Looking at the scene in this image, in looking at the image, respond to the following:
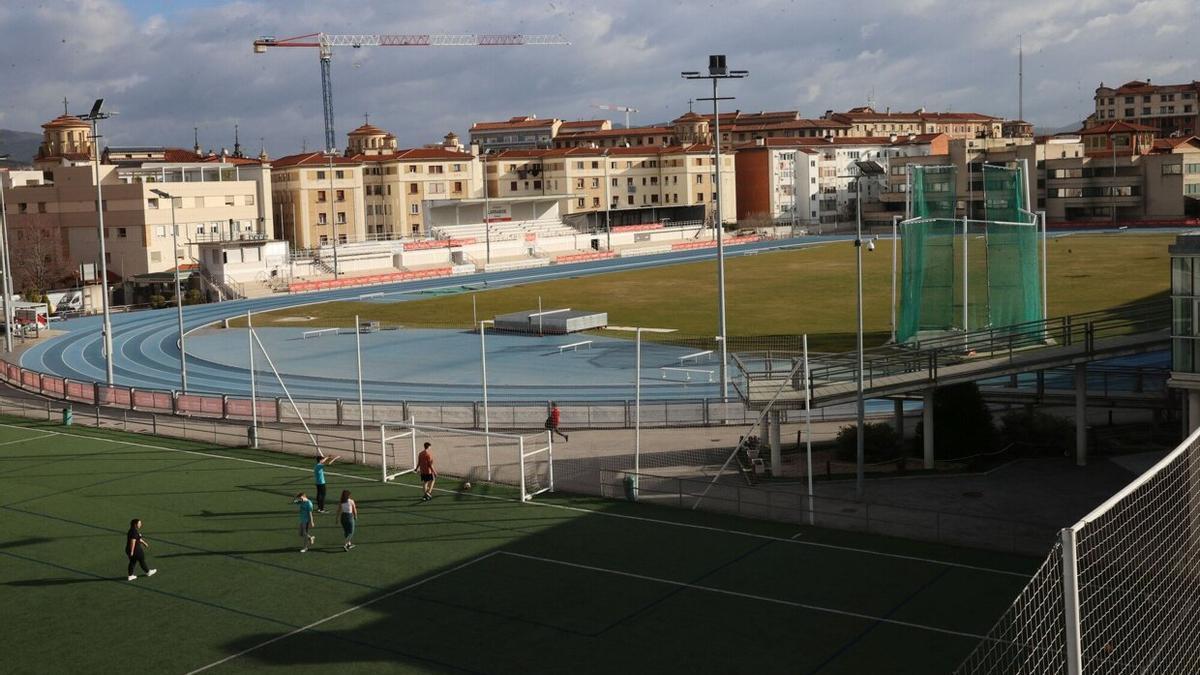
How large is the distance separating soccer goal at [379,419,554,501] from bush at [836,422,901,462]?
763 centimetres

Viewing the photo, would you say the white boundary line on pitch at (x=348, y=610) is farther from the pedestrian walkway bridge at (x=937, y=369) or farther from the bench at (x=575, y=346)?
the bench at (x=575, y=346)

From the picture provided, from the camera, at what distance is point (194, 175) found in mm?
98812

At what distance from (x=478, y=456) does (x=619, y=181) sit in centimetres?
10585

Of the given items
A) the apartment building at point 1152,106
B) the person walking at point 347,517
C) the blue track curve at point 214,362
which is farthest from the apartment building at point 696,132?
Result: the person walking at point 347,517

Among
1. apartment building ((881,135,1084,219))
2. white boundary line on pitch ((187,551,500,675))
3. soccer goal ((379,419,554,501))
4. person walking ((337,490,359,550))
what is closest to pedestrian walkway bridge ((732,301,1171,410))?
soccer goal ((379,419,554,501))

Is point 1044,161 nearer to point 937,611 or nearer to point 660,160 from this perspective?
point 660,160

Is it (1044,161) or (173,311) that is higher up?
(1044,161)

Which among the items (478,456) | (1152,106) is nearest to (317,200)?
(478,456)

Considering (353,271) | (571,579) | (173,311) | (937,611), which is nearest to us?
(937,611)

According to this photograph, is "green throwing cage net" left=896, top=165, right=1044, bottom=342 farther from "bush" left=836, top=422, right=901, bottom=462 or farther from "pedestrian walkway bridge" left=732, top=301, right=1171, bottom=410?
"bush" left=836, top=422, right=901, bottom=462

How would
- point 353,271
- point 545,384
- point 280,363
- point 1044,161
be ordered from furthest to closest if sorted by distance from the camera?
point 1044,161 → point 353,271 → point 280,363 → point 545,384

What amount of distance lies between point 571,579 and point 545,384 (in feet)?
79.3

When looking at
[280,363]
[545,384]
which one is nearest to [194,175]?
[280,363]

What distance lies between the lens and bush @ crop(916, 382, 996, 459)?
30219 mm
